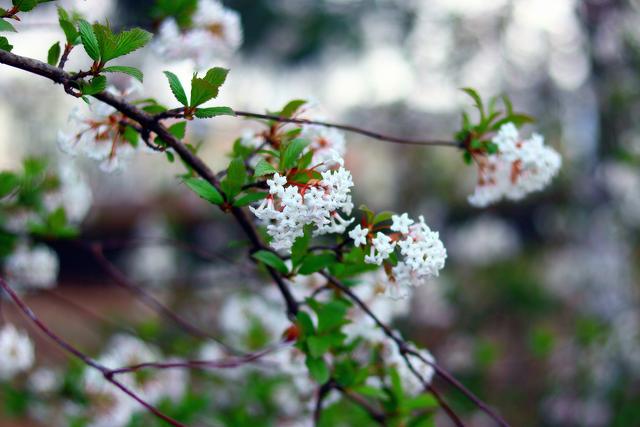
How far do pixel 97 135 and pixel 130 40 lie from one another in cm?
32

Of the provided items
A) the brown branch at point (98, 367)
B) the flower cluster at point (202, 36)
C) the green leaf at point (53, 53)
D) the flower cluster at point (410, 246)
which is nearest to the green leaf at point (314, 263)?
the flower cluster at point (410, 246)

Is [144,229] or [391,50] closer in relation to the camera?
[391,50]

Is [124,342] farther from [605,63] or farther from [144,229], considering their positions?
[144,229]

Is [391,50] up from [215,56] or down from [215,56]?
up

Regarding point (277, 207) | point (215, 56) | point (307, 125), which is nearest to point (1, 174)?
point (215, 56)

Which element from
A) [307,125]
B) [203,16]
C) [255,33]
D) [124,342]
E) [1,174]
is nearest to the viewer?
[307,125]

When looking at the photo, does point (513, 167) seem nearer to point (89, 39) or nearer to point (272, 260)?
point (272, 260)

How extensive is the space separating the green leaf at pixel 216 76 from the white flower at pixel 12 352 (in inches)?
53.0

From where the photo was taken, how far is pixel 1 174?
5.72 feet

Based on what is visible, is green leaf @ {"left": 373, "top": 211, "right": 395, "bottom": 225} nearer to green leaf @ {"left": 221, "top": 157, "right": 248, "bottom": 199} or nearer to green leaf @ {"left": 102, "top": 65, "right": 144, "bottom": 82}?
green leaf @ {"left": 221, "top": 157, "right": 248, "bottom": 199}

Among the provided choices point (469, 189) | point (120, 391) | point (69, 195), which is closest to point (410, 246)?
point (120, 391)

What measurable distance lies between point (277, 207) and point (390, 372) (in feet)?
2.09

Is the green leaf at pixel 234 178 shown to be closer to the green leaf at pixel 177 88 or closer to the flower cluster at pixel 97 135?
the green leaf at pixel 177 88

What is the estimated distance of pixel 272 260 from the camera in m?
1.11
